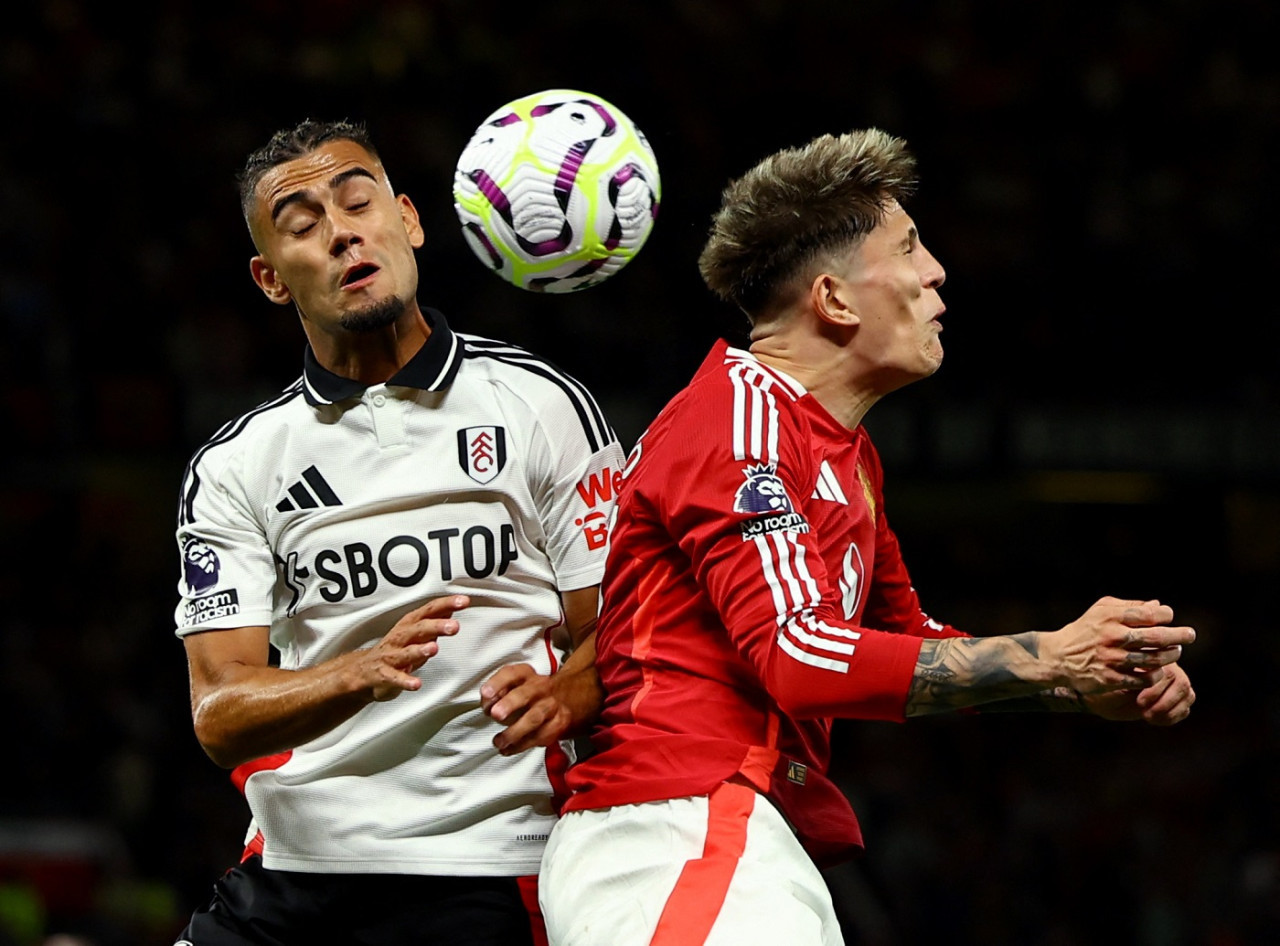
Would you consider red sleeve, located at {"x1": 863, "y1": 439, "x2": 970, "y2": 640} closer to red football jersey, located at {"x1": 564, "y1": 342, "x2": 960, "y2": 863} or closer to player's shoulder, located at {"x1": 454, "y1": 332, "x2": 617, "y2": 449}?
red football jersey, located at {"x1": 564, "y1": 342, "x2": 960, "y2": 863}

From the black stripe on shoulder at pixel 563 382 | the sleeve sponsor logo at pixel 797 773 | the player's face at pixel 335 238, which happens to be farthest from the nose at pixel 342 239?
the sleeve sponsor logo at pixel 797 773

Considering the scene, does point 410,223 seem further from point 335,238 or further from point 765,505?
point 765,505

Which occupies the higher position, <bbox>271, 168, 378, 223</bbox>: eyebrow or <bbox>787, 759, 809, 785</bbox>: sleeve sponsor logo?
<bbox>271, 168, 378, 223</bbox>: eyebrow

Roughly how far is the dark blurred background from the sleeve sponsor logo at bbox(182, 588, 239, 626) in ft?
20.9

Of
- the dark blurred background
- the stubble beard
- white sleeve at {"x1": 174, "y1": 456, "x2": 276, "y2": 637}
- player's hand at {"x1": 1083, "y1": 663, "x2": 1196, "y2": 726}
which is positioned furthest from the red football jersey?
the dark blurred background

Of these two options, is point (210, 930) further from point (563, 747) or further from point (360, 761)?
point (563, 747)

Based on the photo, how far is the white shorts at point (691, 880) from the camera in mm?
3004

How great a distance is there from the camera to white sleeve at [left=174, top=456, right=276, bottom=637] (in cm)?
360

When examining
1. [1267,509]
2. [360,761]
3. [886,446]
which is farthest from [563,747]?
[1267,509]

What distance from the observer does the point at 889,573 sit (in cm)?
387

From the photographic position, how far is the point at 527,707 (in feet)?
10.8

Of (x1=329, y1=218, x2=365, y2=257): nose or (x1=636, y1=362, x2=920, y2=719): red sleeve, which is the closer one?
(x1=636, y1=362, x2=920, y2=719): red sleeve

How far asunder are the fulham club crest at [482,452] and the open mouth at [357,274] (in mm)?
375

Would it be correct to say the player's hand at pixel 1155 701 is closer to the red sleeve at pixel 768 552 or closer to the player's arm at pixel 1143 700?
the player's arm at pixel 1143 700
